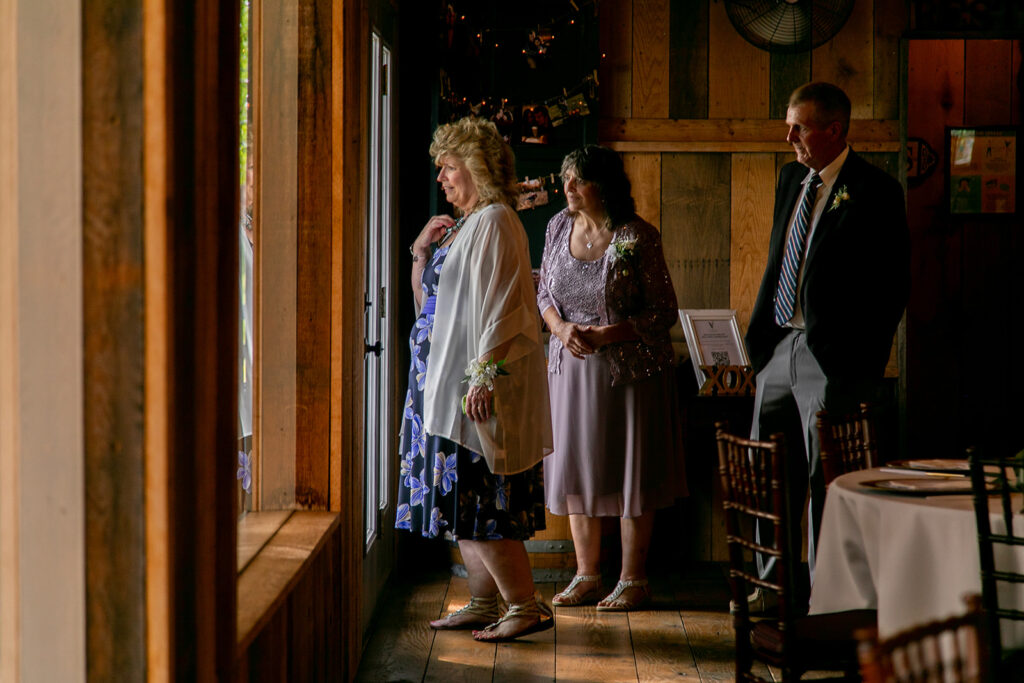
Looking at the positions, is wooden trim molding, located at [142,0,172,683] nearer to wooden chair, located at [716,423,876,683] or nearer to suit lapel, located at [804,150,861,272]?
wooden chair, located at [716,423,876,683]

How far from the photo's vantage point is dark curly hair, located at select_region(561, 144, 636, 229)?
392 centimetres

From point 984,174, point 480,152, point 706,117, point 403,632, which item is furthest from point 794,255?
point 984,174

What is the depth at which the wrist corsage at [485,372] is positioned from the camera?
3.19 metres

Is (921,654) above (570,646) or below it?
above

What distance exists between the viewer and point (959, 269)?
5.32 meters

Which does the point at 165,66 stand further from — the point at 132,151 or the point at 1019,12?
the point at 1019,12

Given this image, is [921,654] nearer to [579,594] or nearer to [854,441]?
[854,441]

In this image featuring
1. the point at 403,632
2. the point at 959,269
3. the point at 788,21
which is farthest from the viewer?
the point at 959,269

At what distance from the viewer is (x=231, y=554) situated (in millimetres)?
1690

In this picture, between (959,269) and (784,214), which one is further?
(959,269)

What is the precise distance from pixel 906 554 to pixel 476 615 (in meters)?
1.82

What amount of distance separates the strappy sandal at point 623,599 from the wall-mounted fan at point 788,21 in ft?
7.77

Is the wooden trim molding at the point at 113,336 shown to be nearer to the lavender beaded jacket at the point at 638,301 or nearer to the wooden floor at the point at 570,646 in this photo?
the wooden floor at the point at 570,646

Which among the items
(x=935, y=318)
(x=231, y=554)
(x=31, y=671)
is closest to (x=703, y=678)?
(x=231, y=554)
